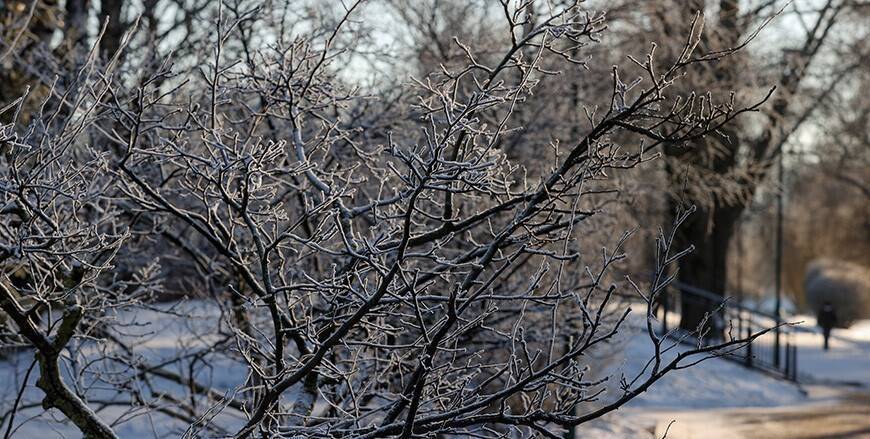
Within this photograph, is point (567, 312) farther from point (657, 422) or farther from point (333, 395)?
point (657, 422)

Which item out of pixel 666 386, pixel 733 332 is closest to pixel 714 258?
pixel 733 332

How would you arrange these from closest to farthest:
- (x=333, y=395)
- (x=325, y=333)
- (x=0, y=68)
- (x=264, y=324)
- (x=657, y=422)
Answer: (x=325, y=333) → (x=333, y=395) → (x=264, y=324) → (x=0, y=68) → (x=657, y=422)

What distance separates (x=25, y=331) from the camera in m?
4.86

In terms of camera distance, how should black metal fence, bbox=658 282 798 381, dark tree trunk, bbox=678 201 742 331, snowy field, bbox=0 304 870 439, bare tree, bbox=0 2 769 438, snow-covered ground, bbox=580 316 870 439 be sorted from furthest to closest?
dark tree trunk, bbox=678 201 742 331 → black metal fence, bbox=658 282 798 381 → snow-covered ground, bbox=580 316 870 439 → snowy field, bbox=0 304 870 439 → bare tree, bbox=0 2 769 438

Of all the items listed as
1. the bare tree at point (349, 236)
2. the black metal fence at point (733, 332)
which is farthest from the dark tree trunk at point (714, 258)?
the bare tree at point (349, 236)

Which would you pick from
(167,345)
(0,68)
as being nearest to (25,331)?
(0,68)

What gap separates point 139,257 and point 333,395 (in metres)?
3.80

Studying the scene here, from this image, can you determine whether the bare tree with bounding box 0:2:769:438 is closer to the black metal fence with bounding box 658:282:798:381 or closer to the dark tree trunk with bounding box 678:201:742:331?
the black metal fence with bounding box 658:282:798:381

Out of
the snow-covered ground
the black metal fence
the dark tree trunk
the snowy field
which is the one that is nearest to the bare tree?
the snowy field

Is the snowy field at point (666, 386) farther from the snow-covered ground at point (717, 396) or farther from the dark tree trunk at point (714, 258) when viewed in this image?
the dark tree trunk at point (714, 258)

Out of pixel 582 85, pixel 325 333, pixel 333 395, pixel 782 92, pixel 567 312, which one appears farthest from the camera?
pixel 782 92

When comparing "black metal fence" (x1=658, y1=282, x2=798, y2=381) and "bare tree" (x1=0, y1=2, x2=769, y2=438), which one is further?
"black metal fence" (x1=658, y1=282, x2=798, y2=381)

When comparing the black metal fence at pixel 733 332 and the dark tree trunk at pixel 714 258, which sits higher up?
the dark tree trunk at pixel 714 258

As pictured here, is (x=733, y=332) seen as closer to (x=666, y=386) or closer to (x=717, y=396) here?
(x=666, y=386)
